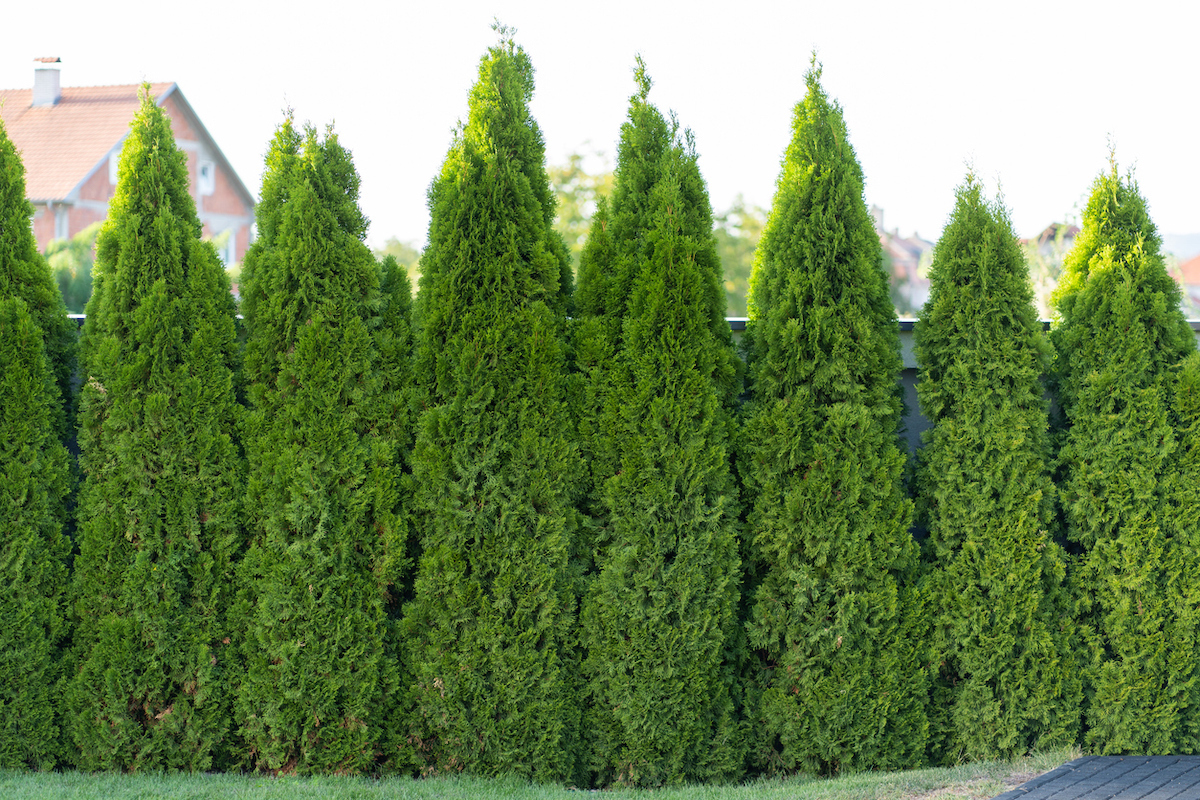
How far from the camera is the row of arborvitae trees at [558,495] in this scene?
5066 mm

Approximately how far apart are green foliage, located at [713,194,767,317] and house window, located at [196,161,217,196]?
22.1 metres

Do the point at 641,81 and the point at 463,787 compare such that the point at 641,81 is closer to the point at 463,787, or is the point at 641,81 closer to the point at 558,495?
the point at 558,495

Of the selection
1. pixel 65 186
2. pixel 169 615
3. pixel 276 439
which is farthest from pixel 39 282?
pixel 65 186

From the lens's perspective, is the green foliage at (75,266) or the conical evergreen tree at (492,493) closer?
the conical evergreen tree at (492,493)

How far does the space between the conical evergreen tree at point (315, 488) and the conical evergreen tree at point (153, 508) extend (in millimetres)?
189

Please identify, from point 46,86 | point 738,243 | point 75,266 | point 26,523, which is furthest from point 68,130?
point 26,523

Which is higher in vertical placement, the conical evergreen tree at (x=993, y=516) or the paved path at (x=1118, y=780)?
the conical evergreen tree at (x=993, y=516)

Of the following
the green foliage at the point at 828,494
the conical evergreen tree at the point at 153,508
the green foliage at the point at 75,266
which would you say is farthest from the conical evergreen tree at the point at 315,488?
the green foliage at the point at 75,266

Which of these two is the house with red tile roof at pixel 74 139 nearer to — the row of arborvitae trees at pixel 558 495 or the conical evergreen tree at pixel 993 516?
the row of arborvitae trees at pixel 558 495

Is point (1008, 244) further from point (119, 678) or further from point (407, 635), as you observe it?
point (119, 678)

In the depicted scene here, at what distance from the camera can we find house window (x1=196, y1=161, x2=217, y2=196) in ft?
124

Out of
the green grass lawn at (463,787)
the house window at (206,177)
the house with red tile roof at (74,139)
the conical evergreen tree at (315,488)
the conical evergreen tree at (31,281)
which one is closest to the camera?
the green grass lawn at (463,787)

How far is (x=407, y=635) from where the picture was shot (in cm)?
518

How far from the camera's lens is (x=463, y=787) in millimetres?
4750
